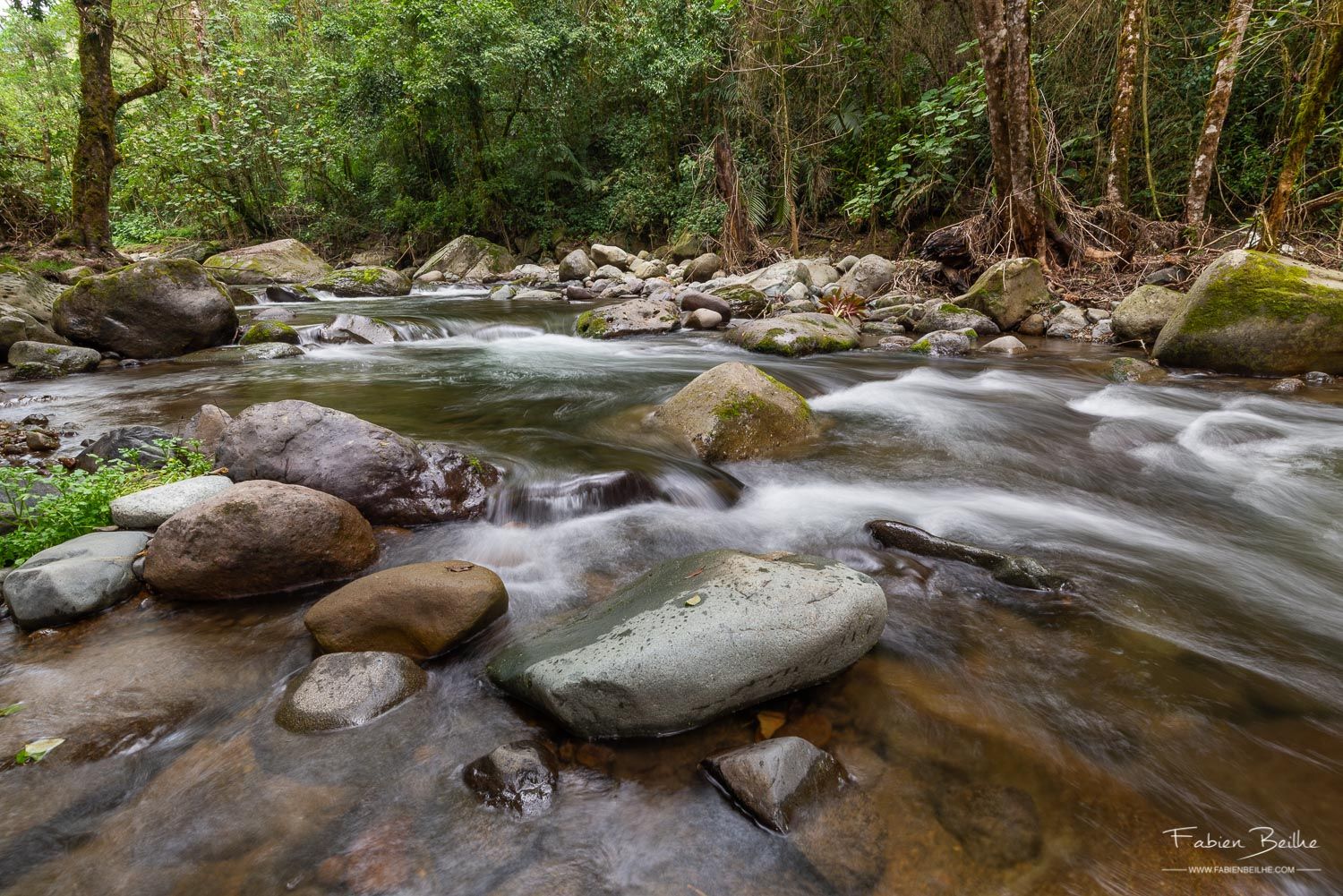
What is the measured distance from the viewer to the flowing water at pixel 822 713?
172 centimetres

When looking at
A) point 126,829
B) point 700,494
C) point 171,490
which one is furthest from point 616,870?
point 171,490

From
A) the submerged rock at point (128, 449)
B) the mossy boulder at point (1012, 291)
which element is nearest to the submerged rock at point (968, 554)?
the submerged rock at point (128, 449)

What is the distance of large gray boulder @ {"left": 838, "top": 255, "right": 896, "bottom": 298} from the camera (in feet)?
38.0

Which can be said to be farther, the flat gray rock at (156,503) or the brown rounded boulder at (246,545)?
the flat gray rock at (156,503)

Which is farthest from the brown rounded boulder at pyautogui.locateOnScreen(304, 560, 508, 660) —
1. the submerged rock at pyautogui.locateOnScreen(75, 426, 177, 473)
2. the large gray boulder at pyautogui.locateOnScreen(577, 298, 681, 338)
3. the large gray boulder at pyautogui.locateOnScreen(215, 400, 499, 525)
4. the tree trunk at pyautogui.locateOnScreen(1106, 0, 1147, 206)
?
the tree trunk at pyautogui.locateOnScreen(1106, 0, 1147, 206)

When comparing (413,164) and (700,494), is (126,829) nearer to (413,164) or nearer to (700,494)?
(700,494)

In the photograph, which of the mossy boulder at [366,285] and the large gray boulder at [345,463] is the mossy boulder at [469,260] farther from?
the large gray boulder at [345,463]

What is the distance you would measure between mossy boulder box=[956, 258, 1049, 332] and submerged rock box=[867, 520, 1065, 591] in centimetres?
703

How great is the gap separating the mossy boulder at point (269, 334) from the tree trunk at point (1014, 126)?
10560 mm

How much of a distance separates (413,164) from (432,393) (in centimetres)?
1954

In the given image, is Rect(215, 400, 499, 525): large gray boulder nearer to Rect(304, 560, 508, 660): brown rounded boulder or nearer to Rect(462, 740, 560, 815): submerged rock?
Rect(304, 560, 508, 660): brown rounded boulder

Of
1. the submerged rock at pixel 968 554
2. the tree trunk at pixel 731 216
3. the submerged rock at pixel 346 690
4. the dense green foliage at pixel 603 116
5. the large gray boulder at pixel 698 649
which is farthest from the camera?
the tree trunk at pixel 731 216

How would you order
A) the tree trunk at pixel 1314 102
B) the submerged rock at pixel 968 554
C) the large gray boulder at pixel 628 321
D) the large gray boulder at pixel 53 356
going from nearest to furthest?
1. the submerged rock at pixel 968 554
2. the tree trunk at pixel 1314 102
3. the large gray boulder at pixel 53 356
4. the large gray boulder at pixel 628 321

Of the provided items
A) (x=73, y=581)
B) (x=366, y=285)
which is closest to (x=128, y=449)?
(x=73, y=581)
